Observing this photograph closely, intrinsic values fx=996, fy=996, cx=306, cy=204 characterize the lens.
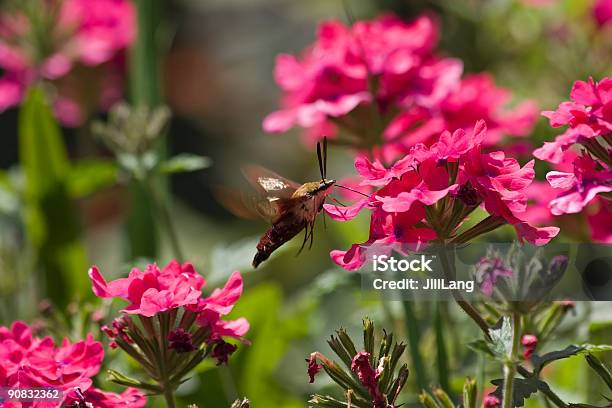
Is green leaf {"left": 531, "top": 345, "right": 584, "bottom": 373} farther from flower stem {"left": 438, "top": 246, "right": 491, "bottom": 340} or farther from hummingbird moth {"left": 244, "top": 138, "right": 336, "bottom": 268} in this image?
hummingbird moth {"left": 244, "top": 138, "right": 336, "bottom": 268}

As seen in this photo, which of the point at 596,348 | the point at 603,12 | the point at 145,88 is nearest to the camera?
the point at 596,348

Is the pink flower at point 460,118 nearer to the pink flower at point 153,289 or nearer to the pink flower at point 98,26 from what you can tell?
the pink flower at point 153,289

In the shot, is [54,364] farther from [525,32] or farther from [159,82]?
[525,32]

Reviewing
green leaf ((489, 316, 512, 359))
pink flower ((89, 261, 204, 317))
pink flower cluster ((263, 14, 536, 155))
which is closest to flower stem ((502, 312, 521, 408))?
green leaf ((489, 316, 512, 359))

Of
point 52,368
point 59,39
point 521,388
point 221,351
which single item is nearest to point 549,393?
point 521,388

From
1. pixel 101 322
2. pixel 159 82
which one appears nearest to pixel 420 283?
pixel 101 322

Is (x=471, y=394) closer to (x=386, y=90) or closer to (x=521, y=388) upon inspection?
(x=521, y=388)

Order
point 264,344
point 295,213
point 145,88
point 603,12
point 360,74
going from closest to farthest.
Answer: point 295,213 < point 360,74 < point 264,344 < point 145,88 < point 603,12
